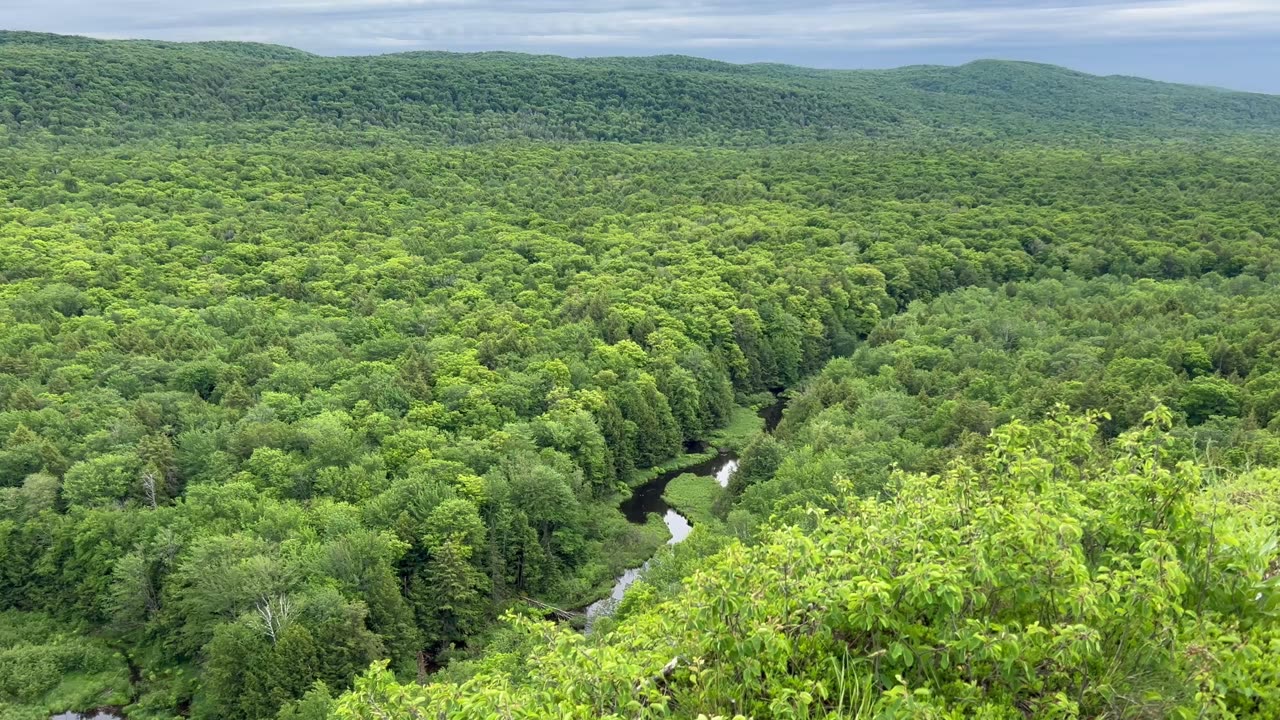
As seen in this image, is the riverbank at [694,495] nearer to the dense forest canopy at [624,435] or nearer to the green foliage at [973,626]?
the dense forest canopy at [624,435]

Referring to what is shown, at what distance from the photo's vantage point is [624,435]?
5369 centimetres

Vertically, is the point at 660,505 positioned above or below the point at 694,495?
below

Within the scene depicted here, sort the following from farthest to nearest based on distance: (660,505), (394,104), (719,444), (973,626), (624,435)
Answer: 1. (394,104)
2. (719,444)
3. (624,435)
4. (660,505)
5. (973,626)

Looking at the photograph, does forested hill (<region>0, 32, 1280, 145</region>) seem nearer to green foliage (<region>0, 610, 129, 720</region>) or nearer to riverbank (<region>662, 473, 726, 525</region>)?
green foliage (<region>0, 610, 129, 720</region>)

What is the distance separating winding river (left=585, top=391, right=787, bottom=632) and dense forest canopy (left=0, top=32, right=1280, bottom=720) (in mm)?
792

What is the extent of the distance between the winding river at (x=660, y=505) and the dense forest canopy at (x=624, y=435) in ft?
2.60

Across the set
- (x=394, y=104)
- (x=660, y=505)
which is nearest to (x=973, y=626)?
(x=660, y=505)

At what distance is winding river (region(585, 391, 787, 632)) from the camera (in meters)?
41.3

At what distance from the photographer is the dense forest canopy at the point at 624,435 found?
27.7ft

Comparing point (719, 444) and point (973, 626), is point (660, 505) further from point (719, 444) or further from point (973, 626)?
point (973, 626)

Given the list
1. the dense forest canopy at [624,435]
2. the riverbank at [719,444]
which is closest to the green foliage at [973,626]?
the dense forest canopy at [624,435]

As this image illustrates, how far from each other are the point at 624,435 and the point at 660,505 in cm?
534

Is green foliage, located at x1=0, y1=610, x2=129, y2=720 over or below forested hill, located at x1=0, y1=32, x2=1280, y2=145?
below

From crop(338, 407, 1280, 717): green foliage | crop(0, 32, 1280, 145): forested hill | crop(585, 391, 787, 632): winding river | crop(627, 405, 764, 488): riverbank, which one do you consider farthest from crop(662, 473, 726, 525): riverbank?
crop(0, 32, 1280, 145): forested hill
